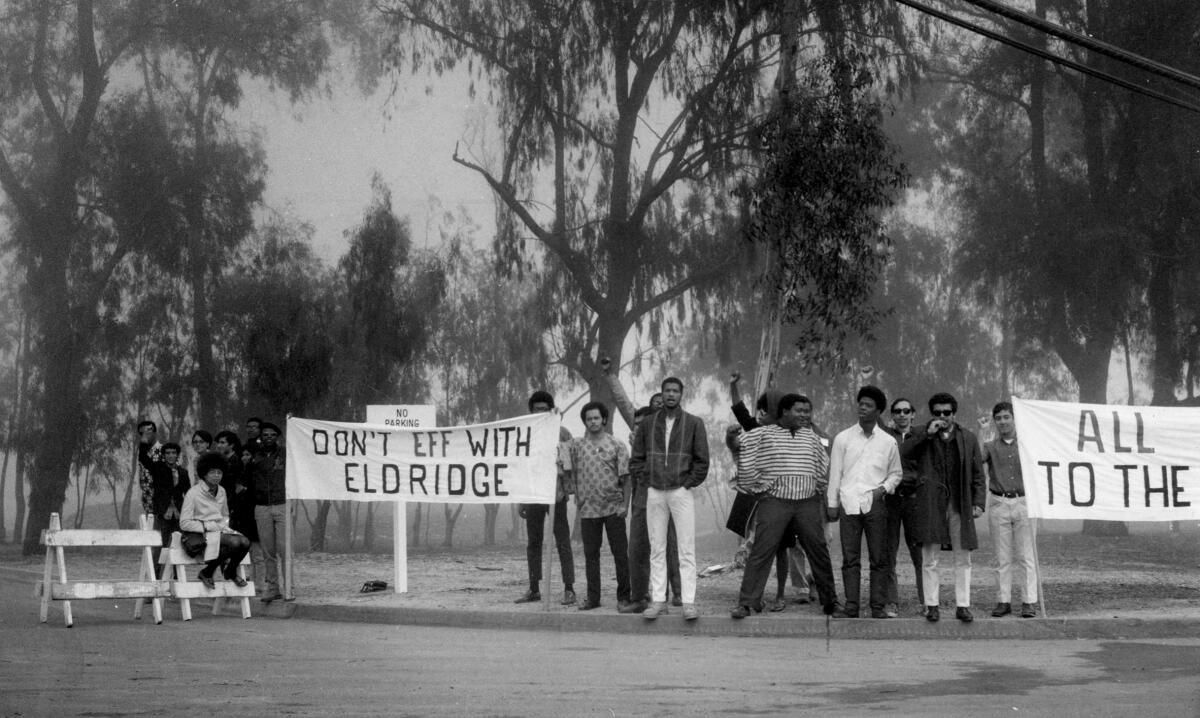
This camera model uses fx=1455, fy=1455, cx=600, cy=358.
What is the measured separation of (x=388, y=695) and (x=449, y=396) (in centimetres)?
3735

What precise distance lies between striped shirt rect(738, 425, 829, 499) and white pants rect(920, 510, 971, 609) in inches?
42.6

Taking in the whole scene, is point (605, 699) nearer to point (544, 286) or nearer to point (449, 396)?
point (544, 286)

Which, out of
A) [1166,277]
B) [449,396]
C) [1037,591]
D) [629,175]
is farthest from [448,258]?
[1037,591]

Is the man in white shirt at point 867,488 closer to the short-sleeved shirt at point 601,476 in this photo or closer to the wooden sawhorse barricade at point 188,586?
the short-sleeved shirt at point 601,476

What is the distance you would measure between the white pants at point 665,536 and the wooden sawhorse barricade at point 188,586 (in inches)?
164

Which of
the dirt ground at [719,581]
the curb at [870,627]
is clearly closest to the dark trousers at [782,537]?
the curb at [870,627]

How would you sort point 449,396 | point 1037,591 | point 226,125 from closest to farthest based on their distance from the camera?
1. point 1037,591
2. point 226,125
3. point 449,396

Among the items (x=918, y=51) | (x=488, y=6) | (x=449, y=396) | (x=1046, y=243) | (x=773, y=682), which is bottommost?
(x=773, y=682)

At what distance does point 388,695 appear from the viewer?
8.23 m

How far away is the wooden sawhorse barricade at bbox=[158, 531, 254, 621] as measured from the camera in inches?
539

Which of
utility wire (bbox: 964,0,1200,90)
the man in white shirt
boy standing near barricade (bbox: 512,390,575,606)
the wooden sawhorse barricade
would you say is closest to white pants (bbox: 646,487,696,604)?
the man in white shirt

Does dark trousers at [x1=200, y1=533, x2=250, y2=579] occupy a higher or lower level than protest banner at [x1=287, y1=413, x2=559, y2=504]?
lower

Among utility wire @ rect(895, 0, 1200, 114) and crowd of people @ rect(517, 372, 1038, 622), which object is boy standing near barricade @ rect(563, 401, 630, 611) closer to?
crowd of people @ rect(517, 372, 1038, 622)

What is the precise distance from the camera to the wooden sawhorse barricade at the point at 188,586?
1370 cm
